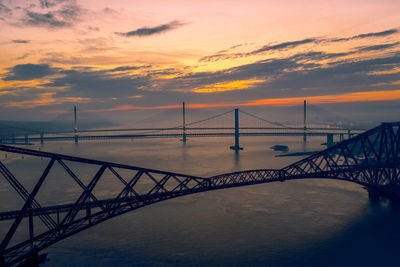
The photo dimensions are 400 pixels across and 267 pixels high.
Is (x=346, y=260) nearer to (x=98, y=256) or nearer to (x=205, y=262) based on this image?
(x=205, y=262)

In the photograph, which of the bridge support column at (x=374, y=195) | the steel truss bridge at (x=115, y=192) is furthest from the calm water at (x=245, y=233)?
the steel truss bridge at (x=115, y=192)

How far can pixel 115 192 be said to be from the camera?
7075 centimetres

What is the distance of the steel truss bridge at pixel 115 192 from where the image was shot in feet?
90.5

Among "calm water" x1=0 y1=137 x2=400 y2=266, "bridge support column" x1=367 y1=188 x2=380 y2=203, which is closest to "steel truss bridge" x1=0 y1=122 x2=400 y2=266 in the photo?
"bridge support column" x1=367 y1=188 x2=380 y2=203

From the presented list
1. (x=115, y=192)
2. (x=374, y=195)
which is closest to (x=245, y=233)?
(x=374, y=195)

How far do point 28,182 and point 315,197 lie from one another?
261ft

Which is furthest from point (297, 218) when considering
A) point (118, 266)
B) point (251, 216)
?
point (118, 266)

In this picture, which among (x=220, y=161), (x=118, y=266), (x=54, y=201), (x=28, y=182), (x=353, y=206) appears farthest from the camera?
(x=220, y=161)

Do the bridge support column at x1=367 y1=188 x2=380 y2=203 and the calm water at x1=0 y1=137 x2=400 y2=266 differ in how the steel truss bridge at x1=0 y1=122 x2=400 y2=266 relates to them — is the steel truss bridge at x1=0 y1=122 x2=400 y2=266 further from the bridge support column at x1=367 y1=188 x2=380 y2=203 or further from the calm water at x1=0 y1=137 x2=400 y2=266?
the calm water at x1=0 y1=137 x2=400 y2=266

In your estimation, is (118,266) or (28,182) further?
(28,182)

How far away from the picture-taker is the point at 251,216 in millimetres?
53812

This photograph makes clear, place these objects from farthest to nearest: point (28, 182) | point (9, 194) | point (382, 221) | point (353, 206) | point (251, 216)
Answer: point (28, 182) → point (9, 194) → point (353, 206) → point (251, 216) → point (382, 221)

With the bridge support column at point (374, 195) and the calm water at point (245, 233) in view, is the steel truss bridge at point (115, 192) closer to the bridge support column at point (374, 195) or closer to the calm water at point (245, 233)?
the bridge support column at point (374, 195)

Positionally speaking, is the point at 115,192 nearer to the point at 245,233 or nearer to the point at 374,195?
the point at 245,233
